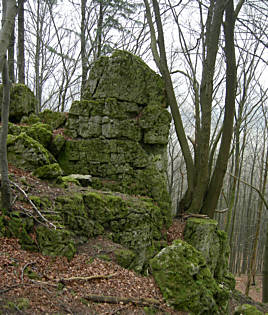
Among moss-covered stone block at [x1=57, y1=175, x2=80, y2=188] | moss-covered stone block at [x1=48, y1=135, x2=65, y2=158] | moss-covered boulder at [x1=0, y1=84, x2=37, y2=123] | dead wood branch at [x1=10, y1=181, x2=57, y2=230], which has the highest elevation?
moss-covered boulder at [x1=0, y1=84, x2=37, y2=123]

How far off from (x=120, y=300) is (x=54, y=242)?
1.68 m

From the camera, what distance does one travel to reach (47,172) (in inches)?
242

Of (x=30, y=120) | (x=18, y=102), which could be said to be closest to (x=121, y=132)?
(x=30, y=120)

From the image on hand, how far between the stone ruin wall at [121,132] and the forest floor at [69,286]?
3571 millimetres

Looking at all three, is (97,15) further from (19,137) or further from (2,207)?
(2,207)

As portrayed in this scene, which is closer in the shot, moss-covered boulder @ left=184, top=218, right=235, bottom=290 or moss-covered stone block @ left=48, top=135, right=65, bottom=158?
moss-covered boulder @ left=184, top=218, right=235, bottom=290

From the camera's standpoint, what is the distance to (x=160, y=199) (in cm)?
852

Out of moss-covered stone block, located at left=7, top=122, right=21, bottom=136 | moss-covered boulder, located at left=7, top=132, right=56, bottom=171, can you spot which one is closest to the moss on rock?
moss-covered boulder, located at left=7, top=132, right=56, bottom=171

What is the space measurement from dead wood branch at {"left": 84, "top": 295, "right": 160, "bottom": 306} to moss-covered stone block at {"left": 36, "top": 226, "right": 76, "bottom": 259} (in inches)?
50.2

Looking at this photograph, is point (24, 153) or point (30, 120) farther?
point (30, 120)

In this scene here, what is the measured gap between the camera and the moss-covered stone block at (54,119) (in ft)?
29.8

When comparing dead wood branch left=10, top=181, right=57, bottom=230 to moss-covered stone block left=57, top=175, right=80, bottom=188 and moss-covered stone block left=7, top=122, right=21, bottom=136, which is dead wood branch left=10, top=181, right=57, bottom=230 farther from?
moss-covered stone block left=7, top=122, right=21, bottom=136

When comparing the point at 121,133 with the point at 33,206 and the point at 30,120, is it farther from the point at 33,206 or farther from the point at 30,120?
the point at 33,206

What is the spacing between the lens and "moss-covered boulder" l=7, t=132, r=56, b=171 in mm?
6133
